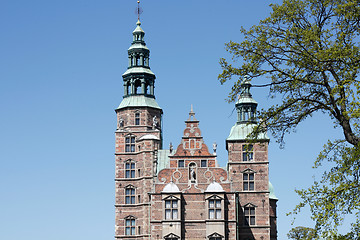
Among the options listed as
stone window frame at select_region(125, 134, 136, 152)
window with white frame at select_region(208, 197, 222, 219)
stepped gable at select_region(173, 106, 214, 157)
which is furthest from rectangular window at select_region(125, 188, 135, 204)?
window with white frame at select_region(208, 197, 222, 219)

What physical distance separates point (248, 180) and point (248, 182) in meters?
0.18

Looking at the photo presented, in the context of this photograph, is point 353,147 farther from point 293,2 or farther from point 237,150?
point 237,150

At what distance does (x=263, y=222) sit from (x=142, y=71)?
18087 mm

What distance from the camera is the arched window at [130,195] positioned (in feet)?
A: 189

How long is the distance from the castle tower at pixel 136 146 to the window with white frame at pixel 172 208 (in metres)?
4.16

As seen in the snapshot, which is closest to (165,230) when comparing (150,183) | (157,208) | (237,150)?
(157,208)

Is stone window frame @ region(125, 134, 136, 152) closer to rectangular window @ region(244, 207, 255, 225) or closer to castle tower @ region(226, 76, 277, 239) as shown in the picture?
castle tower @ region(226, 76, 277, 239)

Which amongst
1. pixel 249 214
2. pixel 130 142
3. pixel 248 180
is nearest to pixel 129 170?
pixel 130 142

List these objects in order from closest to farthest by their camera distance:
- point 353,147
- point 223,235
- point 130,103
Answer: point 353,147 < point 223,235 < point 130,103

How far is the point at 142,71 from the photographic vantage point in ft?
200

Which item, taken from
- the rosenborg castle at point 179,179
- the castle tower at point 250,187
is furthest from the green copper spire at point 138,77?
the castle tower at point 250,187

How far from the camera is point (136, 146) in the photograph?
194 feet

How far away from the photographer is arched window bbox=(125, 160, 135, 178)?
5841 centimetres

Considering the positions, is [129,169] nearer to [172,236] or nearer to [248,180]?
[172,236]
